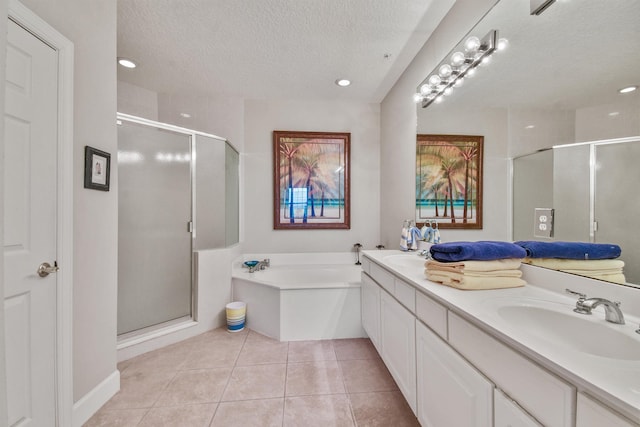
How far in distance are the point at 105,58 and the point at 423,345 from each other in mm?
2341

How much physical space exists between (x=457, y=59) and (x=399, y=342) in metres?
1.76

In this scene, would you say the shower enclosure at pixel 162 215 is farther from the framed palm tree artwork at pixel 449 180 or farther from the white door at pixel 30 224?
the framed palm tree artwork at pixel 449 180

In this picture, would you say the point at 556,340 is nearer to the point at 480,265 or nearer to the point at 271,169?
the point at 480,265

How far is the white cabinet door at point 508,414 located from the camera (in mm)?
650

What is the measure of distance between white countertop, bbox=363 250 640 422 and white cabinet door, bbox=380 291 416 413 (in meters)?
0.24

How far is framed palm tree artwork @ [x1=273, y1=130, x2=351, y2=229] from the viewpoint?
3023 millimetres

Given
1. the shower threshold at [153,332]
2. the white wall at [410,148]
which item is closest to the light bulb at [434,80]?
the white wall at [410,148]

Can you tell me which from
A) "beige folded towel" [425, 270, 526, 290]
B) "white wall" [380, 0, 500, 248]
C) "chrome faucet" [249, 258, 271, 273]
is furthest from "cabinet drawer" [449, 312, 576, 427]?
"chrome faucet" [249, 258, 271, 273]

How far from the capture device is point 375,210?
3.16 m

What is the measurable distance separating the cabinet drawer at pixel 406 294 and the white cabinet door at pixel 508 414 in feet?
1.72

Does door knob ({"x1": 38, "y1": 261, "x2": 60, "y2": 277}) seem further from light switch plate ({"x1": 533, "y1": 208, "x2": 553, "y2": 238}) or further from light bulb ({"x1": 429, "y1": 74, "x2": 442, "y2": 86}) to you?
light bulb ({"x1": 429, "y1": 74, "x2": 442, "y2": 86})

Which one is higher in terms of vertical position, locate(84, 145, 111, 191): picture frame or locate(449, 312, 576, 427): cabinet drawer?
locate(84, 145, 111, 191): picture frame

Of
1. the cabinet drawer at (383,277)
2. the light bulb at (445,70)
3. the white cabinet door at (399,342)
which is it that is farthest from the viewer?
the light bulb at (445,70)

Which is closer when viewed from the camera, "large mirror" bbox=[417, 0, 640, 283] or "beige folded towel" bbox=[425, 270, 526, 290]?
"large mirror" bbox=[417, 0, 640, 283]
